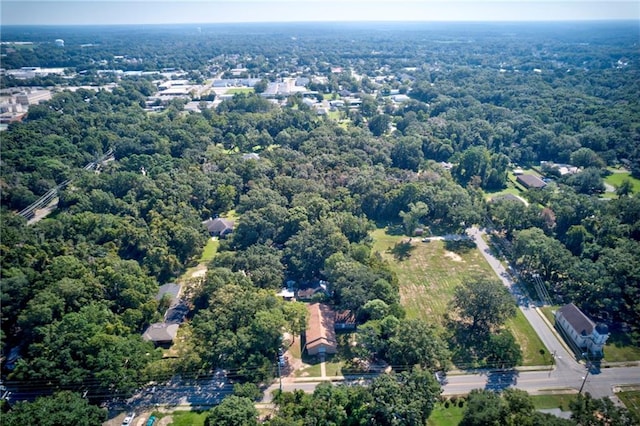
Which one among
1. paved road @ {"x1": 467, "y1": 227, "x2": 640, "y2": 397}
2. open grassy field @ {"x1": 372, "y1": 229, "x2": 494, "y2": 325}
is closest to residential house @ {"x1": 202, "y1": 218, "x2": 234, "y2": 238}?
open grassy field @ {"x1": 372, "y1": 229, "x2": 494, "y2": 325}

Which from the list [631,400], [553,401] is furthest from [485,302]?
[631,400]

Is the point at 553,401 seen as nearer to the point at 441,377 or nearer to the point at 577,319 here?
the point at 441,377

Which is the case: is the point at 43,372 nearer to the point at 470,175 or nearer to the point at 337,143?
the point at 337,143

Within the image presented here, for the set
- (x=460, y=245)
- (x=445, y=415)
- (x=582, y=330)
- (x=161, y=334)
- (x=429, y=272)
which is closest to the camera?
(x=445, y=415)

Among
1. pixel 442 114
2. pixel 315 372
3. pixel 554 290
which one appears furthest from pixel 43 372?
pixel 442 114

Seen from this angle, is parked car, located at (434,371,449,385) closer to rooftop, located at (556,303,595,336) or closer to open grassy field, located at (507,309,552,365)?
open grassy field, located at (507,309,552,365)

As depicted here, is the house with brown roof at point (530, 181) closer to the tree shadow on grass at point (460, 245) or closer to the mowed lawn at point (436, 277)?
the tree shadow on grass at point (460, 245)
